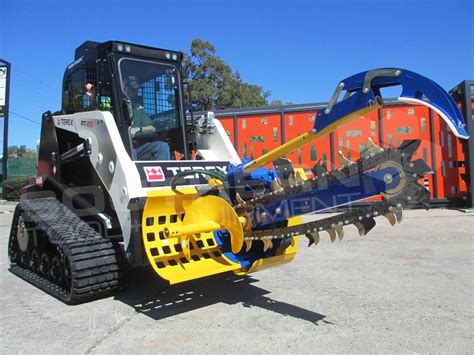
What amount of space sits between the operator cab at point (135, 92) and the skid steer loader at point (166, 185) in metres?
0.01

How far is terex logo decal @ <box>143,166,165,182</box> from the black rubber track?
793mm

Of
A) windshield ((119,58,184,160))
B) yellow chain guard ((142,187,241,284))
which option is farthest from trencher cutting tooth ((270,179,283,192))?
windshield ((119,58,184,160))

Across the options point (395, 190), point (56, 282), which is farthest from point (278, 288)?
point (56, 282)

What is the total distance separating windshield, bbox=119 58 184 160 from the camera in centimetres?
502

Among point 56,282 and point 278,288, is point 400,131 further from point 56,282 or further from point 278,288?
point 56,282

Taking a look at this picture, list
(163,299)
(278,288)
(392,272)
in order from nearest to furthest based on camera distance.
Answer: (163,299) < (278,288) < (392,272)

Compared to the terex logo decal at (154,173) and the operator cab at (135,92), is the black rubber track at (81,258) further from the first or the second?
the operator cab at (135,92)

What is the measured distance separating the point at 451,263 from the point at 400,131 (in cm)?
578

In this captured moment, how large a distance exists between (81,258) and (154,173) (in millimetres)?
1068

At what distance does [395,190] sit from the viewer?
3.25 meters

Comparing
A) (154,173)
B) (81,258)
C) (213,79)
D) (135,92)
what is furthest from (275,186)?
(213,79)

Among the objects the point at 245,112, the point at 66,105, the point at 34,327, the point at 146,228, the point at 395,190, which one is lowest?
the point at 34,327

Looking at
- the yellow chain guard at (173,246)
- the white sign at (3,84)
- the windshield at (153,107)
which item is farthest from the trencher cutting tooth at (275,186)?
the white sign at (3,84)

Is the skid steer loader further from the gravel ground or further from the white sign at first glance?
the white sign
